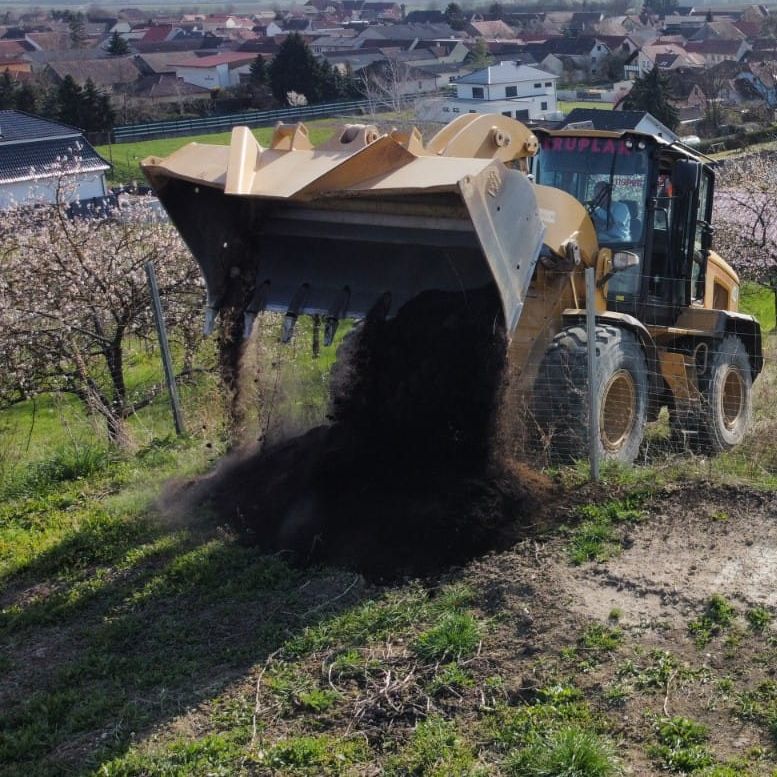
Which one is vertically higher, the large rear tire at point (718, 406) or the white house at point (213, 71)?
the white house at point (213, 71)

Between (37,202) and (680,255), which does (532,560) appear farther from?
(37,202)

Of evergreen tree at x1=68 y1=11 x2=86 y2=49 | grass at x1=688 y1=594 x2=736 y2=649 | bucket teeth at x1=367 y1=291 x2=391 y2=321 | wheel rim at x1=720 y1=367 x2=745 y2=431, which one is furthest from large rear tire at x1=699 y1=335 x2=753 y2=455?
evergreen tree at x1=68 y1=11 x2=86 y2=49

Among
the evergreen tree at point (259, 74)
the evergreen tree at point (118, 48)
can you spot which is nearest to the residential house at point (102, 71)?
the evergreen tree at point (118, 48)

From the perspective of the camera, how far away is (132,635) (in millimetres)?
6465

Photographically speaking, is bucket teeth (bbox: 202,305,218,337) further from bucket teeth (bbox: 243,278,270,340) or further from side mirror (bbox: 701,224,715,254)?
side mirror (bbox: 701,224,715,254)

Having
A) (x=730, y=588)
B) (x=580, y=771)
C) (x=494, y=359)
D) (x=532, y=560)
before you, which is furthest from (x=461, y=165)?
(x=580, y=771)

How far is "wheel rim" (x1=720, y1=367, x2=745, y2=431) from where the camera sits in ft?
32.1

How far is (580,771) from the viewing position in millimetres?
4680

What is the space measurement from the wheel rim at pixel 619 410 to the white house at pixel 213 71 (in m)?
81.1

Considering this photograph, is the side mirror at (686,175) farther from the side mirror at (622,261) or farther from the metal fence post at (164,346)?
the metal fence post at (164,346)

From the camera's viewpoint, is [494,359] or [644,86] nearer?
[494,359]

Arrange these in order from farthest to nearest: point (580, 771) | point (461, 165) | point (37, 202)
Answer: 1. point (37, 202)
2. point (461, 165)
3. point (580, 771)

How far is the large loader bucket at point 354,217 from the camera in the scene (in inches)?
258

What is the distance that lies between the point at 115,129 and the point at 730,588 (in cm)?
5191
